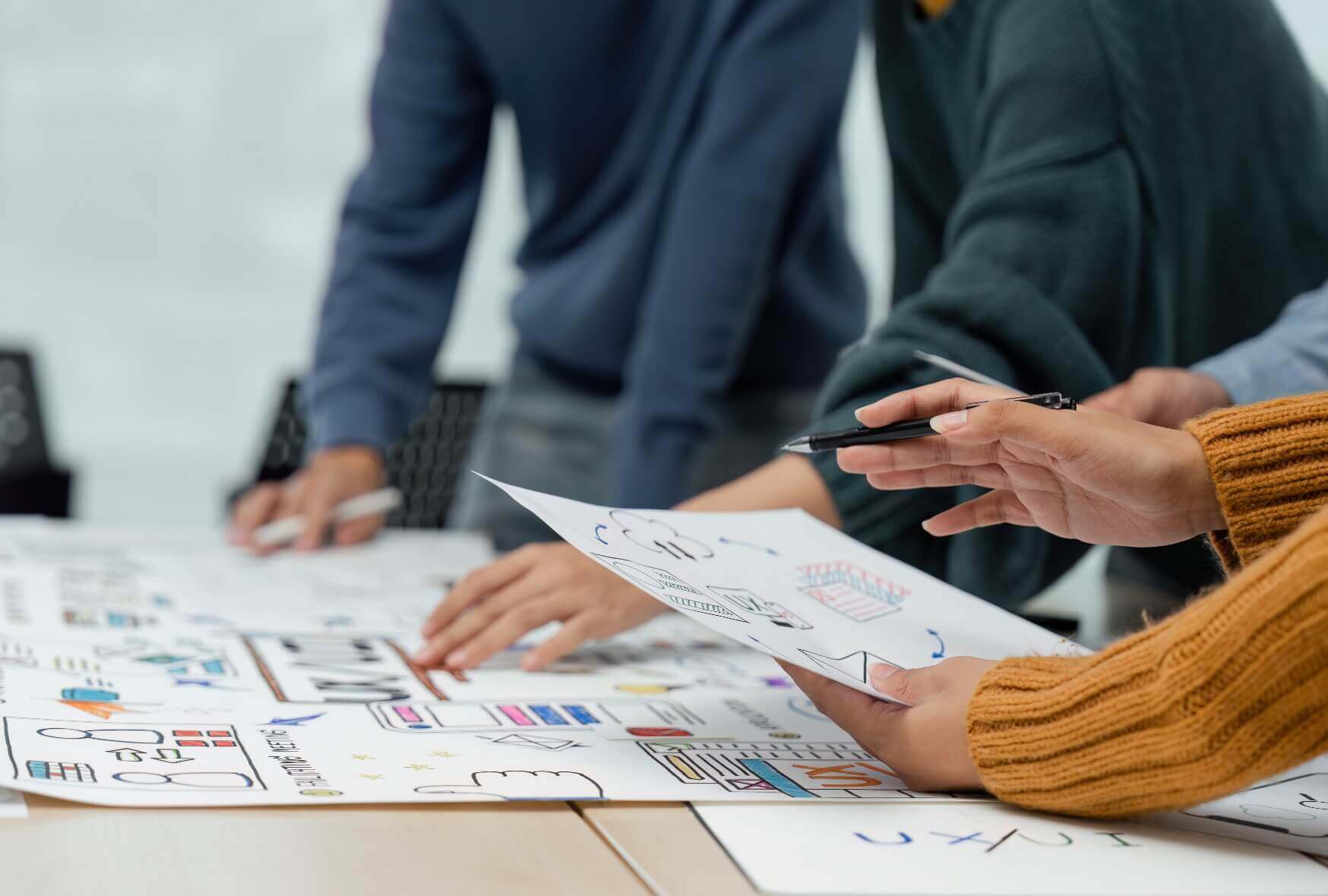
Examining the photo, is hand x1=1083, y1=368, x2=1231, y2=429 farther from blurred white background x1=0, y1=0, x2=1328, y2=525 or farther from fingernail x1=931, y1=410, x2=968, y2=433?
blurred white background x1=0, y1=0, x2=1328, y2=525

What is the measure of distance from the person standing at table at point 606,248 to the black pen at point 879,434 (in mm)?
487

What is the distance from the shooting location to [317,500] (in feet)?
3.61

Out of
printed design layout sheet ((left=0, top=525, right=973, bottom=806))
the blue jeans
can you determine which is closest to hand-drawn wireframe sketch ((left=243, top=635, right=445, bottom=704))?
printed design layout sheet ((left=0, top=525, right=973, bottom=806))

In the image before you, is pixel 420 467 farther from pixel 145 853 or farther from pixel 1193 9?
pixel 145 853

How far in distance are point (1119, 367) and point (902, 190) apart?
276 mm

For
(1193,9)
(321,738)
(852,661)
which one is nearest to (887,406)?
(852,661)

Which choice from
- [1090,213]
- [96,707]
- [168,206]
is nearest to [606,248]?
[1090,213]

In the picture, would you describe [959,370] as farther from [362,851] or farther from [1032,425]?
[362,851]

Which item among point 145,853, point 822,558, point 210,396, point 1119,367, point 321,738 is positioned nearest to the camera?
point 145,853

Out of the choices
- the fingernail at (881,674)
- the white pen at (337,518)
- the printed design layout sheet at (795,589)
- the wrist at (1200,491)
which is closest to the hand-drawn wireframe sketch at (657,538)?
the printed design layout sheet at (795,589)

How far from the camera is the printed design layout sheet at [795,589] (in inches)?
19.2

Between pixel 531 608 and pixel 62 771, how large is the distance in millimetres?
285

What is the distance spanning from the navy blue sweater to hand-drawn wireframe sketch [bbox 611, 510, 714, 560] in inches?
18.8

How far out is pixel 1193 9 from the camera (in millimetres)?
793
